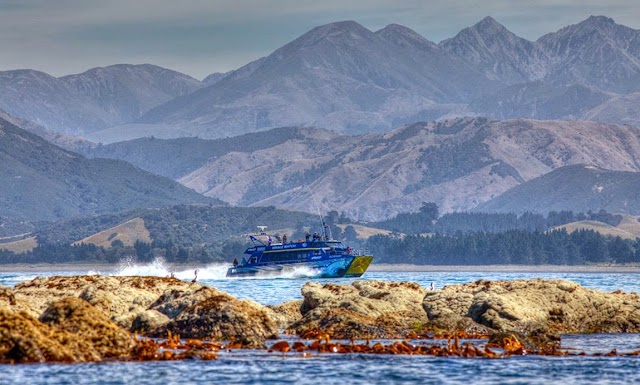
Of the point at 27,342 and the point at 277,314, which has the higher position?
the point at 277,314

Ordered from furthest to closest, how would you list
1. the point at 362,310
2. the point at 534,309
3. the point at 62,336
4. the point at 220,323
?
the point at 534,309
the point at 362,310
the point at 220,323
the point at 62,336

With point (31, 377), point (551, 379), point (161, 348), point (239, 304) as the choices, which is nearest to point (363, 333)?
point (239, 304)

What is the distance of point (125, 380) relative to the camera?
54344 mm

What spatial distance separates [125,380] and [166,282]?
41.1 meters

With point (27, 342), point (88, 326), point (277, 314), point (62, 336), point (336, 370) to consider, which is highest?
point (277, 314)

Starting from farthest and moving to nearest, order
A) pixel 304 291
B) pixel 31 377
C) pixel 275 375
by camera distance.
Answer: pixel 304 291 → pixel 275 375 → pixel 31 377

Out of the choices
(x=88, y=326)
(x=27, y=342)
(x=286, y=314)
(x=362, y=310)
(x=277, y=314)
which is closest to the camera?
(x=27, y=342)

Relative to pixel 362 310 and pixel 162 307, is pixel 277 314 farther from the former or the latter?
pixel 162 307

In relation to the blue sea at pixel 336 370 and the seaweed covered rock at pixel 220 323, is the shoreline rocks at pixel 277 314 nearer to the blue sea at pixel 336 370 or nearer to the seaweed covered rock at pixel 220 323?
the seaweed covered rock at pixel 220 323

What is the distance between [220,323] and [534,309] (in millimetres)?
19638

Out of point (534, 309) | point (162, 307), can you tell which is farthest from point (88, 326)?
point (534, 309)

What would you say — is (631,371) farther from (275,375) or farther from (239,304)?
(239,304)

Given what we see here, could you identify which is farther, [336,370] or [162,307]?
[162,307]

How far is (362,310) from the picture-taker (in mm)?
79562
